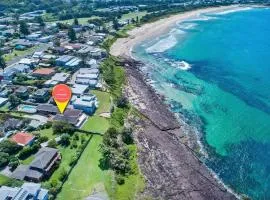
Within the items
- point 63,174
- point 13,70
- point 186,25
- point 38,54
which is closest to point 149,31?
point 186,25

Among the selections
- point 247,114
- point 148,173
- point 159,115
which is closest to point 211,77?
point 247,114

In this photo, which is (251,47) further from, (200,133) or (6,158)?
(6,158)

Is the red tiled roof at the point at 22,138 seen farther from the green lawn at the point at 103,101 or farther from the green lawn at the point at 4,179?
the green lawn at the point at 103,101

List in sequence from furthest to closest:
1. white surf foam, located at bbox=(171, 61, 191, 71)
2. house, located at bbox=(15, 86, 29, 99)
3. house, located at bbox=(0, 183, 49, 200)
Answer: white surf foam, located at bbox=(171, 61, 191, 71) < house, located at bbox=(15, 86, 29, 99) < house, located at bbox=(0, 183, 49, 200)

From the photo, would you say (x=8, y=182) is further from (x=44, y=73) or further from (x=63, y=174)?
(x=44, y=73)

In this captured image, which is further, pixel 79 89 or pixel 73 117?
pixel 79 89

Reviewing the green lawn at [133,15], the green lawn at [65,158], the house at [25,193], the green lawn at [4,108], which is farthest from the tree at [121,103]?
the green lawn at [133,15]

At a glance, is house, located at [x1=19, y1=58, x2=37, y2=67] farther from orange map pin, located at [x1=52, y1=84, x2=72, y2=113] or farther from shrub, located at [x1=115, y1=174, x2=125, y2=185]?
shrub, located at [x1=115, y1=174, x2=125, y2=185]

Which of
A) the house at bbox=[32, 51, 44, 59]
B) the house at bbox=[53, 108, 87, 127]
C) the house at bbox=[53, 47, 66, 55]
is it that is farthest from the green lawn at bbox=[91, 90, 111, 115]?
the house at bbox=[53, 47, 66, 55]
